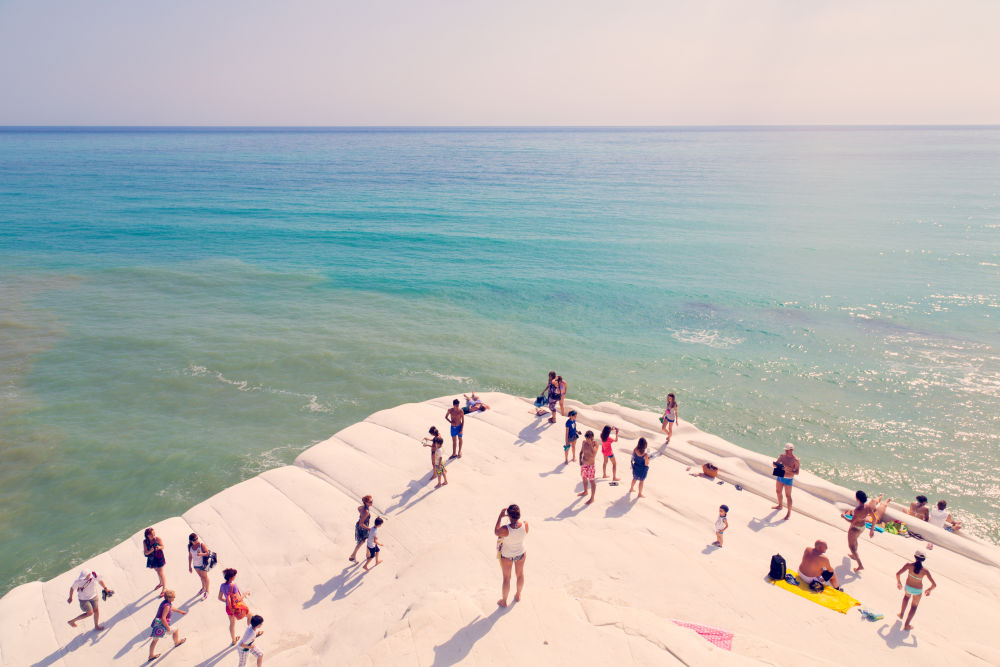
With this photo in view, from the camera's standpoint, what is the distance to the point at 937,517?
14258 millimetres

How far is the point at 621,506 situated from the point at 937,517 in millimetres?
8720

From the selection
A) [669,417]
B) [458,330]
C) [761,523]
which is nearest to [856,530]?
[761,523]

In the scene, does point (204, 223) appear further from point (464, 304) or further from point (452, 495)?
point (452, 495)

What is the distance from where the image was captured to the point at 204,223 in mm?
55438

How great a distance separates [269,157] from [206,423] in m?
124

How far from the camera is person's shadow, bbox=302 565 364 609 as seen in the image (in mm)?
11109

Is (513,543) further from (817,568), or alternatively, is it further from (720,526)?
(817,568)

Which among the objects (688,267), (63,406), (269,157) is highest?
(269,157)

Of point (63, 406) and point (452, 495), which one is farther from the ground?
point (452, 495)

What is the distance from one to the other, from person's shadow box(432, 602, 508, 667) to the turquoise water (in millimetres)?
12396

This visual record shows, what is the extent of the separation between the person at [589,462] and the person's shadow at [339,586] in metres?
5.74

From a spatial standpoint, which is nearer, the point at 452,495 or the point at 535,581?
the point at 535,581

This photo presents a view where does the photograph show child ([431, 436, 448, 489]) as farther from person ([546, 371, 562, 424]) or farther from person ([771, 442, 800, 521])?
person ([771, 442, 800, 521])

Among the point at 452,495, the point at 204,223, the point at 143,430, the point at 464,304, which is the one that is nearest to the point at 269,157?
the point at 204,223
